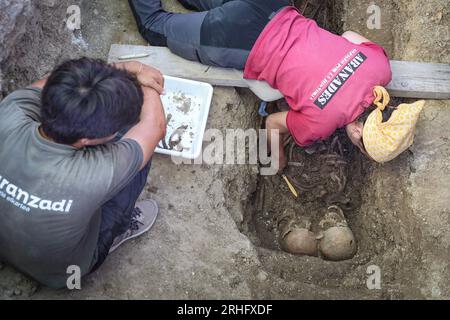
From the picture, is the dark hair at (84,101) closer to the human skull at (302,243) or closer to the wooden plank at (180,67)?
the wooden plank at (180,67)

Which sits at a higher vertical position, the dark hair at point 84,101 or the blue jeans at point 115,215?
the dark hair at point 84,101

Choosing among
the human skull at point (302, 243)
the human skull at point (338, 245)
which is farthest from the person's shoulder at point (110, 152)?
the human skull at point (338, 245)

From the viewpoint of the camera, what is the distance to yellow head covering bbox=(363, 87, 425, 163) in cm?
292

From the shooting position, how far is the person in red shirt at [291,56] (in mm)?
3141

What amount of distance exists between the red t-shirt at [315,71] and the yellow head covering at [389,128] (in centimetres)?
13

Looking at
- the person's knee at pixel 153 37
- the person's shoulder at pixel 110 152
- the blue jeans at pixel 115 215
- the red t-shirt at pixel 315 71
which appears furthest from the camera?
the person's knee at pixel 153 37

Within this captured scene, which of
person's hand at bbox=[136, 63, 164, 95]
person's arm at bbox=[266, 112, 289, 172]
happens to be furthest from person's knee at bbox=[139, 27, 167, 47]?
person's arm at bbox=[266, 112, 289, 172]

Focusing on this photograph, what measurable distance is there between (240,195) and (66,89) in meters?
1.71

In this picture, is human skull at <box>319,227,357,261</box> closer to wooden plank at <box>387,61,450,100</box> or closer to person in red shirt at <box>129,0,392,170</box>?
person in red shirt at <box>129,0,392,170</box>

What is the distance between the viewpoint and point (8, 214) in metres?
2.25

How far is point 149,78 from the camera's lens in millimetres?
2867

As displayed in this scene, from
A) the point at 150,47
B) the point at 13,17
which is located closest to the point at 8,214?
the point at 13,17

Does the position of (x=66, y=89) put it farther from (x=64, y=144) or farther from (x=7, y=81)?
(x=7, y=81)

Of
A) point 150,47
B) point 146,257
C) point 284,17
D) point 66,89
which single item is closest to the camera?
point 66,89
